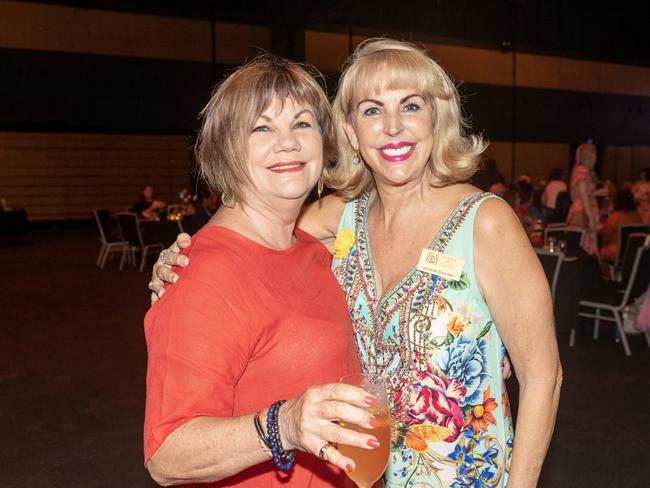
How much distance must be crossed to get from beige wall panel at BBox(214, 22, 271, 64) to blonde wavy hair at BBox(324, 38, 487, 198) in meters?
13.9

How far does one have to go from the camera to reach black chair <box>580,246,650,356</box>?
18.1 ft

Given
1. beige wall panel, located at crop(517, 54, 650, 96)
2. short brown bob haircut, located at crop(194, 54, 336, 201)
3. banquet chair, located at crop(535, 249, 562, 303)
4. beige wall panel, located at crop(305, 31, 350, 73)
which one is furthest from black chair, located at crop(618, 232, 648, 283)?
beige wall panel, located at crop(517, 54, 650, 96)

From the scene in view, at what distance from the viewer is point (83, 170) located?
18875 mm

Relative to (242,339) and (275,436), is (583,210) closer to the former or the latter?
(242,339)

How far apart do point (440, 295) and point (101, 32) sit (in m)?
14.8

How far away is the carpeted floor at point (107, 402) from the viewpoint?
12.2 ft

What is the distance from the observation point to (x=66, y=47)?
1437cm

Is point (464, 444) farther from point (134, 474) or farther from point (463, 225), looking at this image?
point (134, 474)

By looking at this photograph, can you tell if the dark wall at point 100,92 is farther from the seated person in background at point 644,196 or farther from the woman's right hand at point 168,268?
the woman's right hand at point 168,268

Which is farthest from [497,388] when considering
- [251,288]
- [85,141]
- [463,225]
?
[85,141]

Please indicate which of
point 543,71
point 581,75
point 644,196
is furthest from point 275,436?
point 581,75

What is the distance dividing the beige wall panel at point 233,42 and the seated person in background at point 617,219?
9748 millimetres

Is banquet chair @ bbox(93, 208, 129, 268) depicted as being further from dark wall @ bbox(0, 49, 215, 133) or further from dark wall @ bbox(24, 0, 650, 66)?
dark wall @ bbox(24, 0, 650, 66)

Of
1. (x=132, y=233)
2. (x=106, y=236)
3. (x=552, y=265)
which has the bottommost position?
(x=106, y=236)
